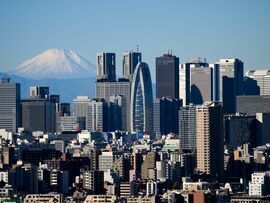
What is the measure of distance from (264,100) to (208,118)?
27675 millimetres

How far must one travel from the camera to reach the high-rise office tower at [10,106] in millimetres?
92562

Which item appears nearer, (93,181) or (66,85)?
(93,181)

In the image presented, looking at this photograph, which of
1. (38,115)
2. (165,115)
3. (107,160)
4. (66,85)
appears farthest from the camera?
(66,85)

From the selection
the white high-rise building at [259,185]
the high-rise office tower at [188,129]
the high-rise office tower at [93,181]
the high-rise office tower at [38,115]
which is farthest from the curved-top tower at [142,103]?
the white high-rise building at [259,185]

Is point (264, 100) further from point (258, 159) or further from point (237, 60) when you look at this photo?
point (258, 159)

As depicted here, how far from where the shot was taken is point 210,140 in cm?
5991

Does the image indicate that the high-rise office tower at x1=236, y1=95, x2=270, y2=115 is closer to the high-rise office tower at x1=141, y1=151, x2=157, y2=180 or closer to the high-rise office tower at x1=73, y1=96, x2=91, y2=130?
the high-rise office tower at x1=73, y1=96, x2=91, y2=130

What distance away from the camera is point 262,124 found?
245 feet

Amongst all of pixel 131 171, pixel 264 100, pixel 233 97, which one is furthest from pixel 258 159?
pixel 233 97

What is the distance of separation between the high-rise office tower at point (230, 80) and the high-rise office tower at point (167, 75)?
317 cm

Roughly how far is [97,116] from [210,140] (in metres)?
36.3

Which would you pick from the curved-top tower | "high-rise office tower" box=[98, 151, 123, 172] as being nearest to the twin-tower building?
the curved-top tower

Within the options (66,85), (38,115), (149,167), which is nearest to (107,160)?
(149,167)

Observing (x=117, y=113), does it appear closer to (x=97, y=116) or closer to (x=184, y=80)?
(x=97, y=116)
